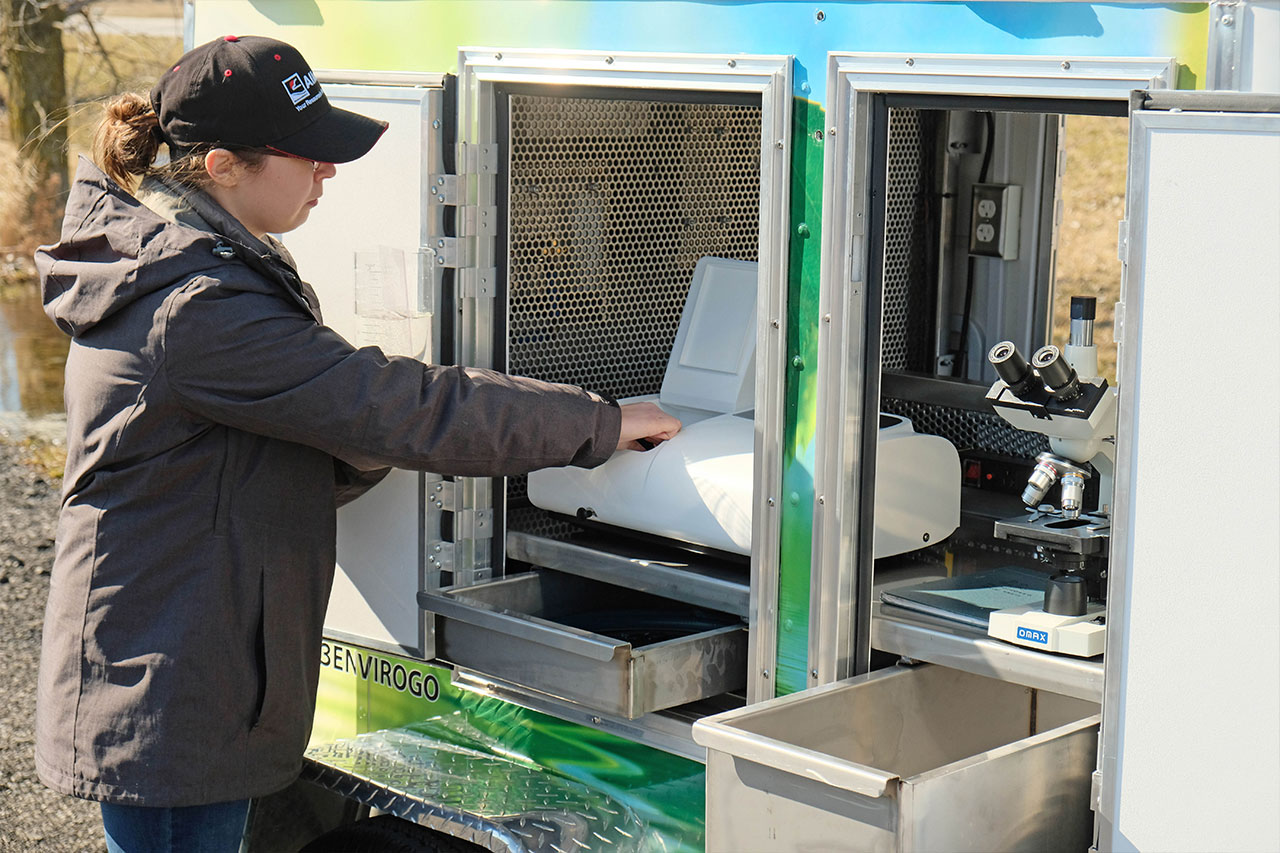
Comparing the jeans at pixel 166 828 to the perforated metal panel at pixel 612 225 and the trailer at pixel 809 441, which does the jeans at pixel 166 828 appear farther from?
the perforated metal panel at pixel 612 225

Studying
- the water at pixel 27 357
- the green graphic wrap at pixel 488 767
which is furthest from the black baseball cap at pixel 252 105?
the water at pixel 27 357

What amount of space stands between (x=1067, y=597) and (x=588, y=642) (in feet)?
2.69

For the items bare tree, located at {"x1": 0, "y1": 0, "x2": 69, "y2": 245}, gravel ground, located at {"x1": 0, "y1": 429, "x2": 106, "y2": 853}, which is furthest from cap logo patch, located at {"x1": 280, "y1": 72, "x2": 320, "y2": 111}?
bare tree, located at {"x1": 0, "y1": 0, "x2": 69, "y2": 245}

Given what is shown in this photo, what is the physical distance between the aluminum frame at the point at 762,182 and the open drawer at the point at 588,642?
0.12 m

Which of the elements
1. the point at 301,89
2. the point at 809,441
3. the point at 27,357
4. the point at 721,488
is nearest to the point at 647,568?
the point at 721,488

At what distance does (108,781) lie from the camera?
2.41 m

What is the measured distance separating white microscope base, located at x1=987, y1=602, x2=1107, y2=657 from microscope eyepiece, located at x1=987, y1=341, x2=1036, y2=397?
14.6 inches

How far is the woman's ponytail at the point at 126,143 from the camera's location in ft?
8.34

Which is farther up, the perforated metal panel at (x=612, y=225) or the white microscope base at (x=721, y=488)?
the perforated metal panel at (x=612, y=225)

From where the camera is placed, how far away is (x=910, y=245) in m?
3.26

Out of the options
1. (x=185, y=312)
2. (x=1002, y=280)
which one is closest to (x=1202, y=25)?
(x=1002, y=280)

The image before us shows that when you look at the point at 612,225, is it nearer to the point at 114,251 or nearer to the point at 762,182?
the point at 762,182

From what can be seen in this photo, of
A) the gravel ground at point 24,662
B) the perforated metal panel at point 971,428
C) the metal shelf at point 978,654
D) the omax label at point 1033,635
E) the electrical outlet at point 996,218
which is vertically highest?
the electrical outlet at point 996,218

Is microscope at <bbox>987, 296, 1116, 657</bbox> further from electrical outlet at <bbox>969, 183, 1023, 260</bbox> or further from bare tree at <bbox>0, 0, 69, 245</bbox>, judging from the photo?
bare tree at <bbox>0, 0, 69, 245</bbox>
